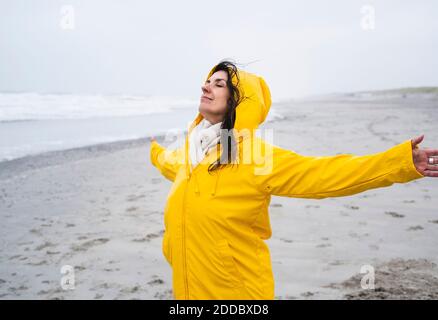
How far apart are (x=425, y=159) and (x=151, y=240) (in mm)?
3743

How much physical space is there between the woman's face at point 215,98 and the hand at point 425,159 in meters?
1.07

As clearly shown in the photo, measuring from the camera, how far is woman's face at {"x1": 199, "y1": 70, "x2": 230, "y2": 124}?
2.42 metres

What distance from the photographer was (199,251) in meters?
2.16

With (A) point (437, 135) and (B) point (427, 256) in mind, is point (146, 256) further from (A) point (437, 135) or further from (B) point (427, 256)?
(A) point (437, 135)

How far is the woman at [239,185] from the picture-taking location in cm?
190

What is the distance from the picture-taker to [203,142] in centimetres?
235

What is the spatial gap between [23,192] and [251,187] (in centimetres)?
621

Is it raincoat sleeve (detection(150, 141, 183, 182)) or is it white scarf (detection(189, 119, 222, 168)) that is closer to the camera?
white scarf (detection(189, 119, 222, 168))

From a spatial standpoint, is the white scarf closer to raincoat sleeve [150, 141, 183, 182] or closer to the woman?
the woman

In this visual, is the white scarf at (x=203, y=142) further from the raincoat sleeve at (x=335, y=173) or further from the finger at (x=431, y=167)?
the finger at (x=431, y=167)

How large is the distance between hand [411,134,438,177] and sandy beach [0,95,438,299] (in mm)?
2010

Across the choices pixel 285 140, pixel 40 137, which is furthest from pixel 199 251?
pixel 40 137

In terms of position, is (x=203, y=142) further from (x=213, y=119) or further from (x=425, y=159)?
(x=425, y=159)

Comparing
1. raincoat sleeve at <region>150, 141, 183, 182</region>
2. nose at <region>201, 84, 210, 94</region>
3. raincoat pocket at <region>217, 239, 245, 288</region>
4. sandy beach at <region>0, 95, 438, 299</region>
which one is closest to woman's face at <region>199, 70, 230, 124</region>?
nose at <region>201, 84, 210, 94</region>
